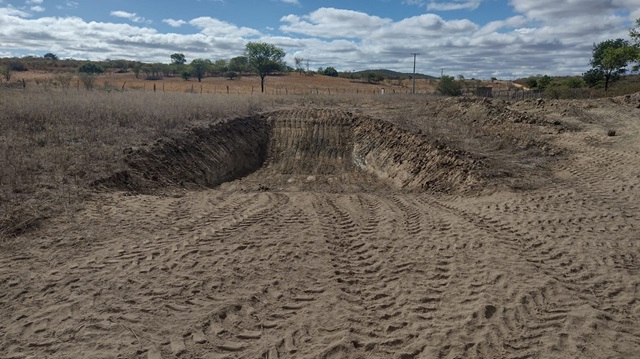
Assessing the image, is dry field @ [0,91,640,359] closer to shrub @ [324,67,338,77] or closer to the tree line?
the tree line

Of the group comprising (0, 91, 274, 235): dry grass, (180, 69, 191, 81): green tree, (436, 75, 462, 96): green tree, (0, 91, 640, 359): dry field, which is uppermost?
(180, 69, 191, 81): green tree

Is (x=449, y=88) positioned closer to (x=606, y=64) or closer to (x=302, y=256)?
(x=606, y=64)

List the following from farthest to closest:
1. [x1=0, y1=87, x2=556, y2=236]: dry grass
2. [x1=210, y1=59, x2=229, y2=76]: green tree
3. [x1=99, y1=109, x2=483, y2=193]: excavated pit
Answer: [x1=210, y1=59, x2=229, y2=76]: green tree → [x1=99, y1=109, x2=483, y2=193]: excavated pit → [x1=0, y1=87, x2=556, y2=236]: dry grass

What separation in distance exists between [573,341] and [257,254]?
12.6 ft

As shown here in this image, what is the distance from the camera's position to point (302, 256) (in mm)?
5758

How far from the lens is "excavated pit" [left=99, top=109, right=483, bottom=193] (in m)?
10.6

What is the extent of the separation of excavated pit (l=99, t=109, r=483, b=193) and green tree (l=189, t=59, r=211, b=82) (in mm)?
61320

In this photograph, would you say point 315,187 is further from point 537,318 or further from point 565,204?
point 537,318

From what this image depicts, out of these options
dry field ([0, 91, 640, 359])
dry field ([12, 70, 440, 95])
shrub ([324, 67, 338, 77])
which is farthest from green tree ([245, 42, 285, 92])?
shrub ([324, 67, 338, 77])

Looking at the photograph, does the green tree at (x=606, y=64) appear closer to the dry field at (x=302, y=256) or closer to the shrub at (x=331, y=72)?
the dry field at (x=302, y=256)

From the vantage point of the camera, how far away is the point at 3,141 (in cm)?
963

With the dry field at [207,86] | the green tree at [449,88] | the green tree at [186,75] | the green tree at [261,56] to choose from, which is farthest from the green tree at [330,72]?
the green tree at [449,88]

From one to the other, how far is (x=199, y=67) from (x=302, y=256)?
259 ft

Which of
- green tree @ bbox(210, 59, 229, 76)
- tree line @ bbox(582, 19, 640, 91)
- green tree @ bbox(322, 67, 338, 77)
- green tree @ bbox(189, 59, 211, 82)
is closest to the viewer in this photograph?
tree line @ bbox(582, 19, 640, 91)
